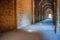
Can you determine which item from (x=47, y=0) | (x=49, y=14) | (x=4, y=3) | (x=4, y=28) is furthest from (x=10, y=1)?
(x=49, y=14)

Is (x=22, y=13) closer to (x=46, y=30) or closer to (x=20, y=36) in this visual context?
(x=46, y=30)

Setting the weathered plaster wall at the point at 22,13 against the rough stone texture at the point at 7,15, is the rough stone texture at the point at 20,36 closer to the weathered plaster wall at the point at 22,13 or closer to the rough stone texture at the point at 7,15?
the rough stone texture at the point at 7,15

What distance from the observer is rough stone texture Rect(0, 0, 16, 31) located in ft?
18.4

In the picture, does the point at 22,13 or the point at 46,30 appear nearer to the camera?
the point at 46,30

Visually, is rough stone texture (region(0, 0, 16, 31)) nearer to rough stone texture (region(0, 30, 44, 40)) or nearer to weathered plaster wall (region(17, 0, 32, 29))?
weathered plaster wall (region(17, 0, 32, 29))

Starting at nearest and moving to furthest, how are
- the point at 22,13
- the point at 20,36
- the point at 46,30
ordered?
the point at 20,36, the point at 46,30, the point at 22,13

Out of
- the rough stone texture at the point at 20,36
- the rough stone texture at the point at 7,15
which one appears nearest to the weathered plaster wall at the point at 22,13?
the rough stone texture at the point at 7,15

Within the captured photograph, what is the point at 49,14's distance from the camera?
3278 centimetres

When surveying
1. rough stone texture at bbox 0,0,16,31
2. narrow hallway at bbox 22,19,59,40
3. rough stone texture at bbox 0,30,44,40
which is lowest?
narrow hallway at bbox 22,19,59,40

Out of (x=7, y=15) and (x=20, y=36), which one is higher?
(x=7, y=15)

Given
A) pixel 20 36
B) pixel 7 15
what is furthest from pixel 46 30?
pixel 7 15

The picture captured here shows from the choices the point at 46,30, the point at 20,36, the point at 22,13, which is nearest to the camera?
the point at 20,36

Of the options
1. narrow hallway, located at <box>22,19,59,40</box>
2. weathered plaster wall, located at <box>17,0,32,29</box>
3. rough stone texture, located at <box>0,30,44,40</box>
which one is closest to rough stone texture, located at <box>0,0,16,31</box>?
weathered plaster wall, located at <box>17,0,32,29</box>

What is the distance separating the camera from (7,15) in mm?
5824
